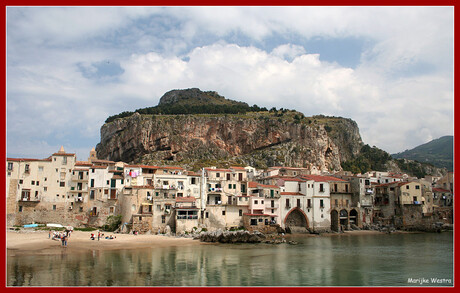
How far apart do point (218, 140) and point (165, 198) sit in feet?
291

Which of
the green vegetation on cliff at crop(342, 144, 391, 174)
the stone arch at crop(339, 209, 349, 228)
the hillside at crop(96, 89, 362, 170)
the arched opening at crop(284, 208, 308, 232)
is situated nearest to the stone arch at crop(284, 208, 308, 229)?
the arched opening at crop(284, 208, 308, 232)

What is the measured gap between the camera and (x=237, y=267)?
32.3m

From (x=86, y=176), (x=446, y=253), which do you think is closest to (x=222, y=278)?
(x=446, y=253)

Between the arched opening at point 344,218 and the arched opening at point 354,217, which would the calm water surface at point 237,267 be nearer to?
the arched opening at point 344,218

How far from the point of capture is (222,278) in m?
28.6

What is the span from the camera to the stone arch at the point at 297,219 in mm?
64625

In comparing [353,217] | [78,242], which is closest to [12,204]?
[78,242]

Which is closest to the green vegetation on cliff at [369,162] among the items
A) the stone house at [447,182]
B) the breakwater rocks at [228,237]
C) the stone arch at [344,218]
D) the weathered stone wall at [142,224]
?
the stone house at [447,182]

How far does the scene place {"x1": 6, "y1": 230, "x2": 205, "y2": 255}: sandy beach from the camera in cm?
3972

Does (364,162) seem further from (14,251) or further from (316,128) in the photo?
(14,251)

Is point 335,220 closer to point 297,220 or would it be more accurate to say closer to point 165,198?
point 297,220

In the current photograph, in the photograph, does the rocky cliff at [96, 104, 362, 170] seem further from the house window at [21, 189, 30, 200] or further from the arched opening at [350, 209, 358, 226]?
the house window at [21, 189, 30, 200]

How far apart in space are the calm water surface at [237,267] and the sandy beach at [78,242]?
3.41 metres

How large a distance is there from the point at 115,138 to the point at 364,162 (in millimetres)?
98382
